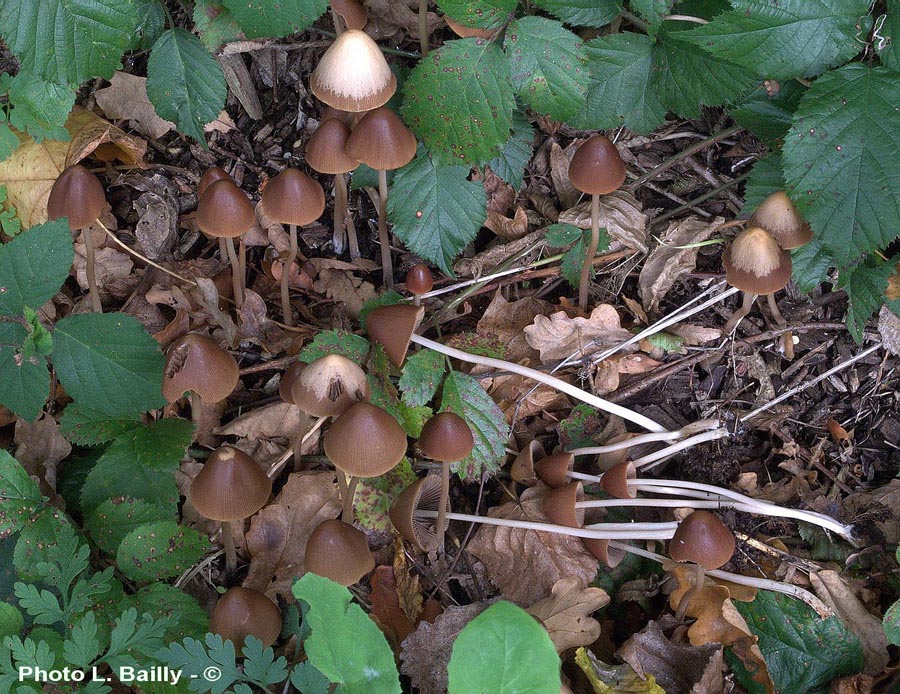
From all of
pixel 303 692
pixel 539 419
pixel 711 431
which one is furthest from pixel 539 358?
pixel 303 692

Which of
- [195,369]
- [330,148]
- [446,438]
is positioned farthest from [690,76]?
[195,369]

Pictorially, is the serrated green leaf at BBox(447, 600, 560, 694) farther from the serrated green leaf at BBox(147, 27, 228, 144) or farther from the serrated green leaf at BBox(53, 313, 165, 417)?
the serrated green leaf at BBox(147, 27, 228, 144)

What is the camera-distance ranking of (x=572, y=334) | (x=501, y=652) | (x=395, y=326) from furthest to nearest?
(x=572, y=334) < (x=395, y=326) < (x=501, y=652)

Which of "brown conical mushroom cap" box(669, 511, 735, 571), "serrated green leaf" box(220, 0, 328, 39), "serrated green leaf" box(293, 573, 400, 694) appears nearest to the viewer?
"serrated green leaf" box(293, 573, 400, 694)

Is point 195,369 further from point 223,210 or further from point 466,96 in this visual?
point 466,96

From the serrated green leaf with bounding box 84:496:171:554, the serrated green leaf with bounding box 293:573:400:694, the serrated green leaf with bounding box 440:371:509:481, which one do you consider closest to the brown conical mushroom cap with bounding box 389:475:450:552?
the serrated green leaf with bounding box 440:371:509:481
